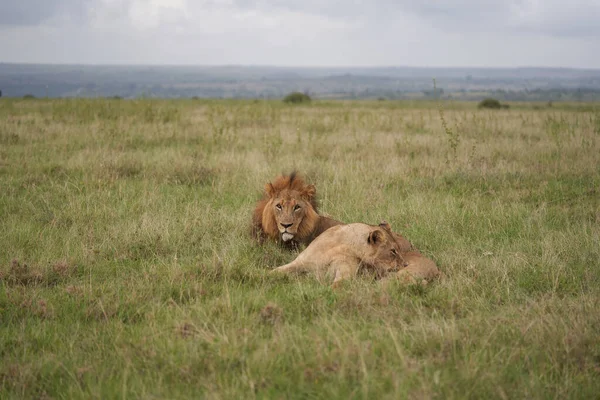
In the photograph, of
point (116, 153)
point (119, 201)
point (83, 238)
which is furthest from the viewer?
point (116, 153)

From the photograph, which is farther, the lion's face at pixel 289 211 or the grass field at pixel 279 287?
the lion's face at pixel 289 211

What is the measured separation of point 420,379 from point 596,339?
1637 millimetres

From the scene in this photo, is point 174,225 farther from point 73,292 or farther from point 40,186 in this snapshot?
point 40,186

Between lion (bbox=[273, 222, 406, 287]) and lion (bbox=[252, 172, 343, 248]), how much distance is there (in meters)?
0.61

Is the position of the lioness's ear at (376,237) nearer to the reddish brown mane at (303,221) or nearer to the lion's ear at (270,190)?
the reddish brown mane at (303,221)

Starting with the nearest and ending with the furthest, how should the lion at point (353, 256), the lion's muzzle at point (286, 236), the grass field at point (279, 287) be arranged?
1. the grass field at point (279, 287)
2. the lion at point (353, 256)
3. the lion's muzzle at point (286, 236)

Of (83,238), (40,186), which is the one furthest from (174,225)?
(40,186)

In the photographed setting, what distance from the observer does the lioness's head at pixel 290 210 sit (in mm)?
6461

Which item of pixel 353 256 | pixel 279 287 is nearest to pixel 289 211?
pixel 353 256

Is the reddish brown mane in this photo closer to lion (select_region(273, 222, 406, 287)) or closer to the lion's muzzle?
the lion's muzzle

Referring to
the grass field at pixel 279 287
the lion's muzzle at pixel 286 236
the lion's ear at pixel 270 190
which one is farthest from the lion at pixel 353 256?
the lion's ear at pixel 270 190

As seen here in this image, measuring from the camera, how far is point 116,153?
12.2 metres

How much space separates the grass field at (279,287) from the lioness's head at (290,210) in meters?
0.33

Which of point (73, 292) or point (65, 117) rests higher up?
point (65, 117)
